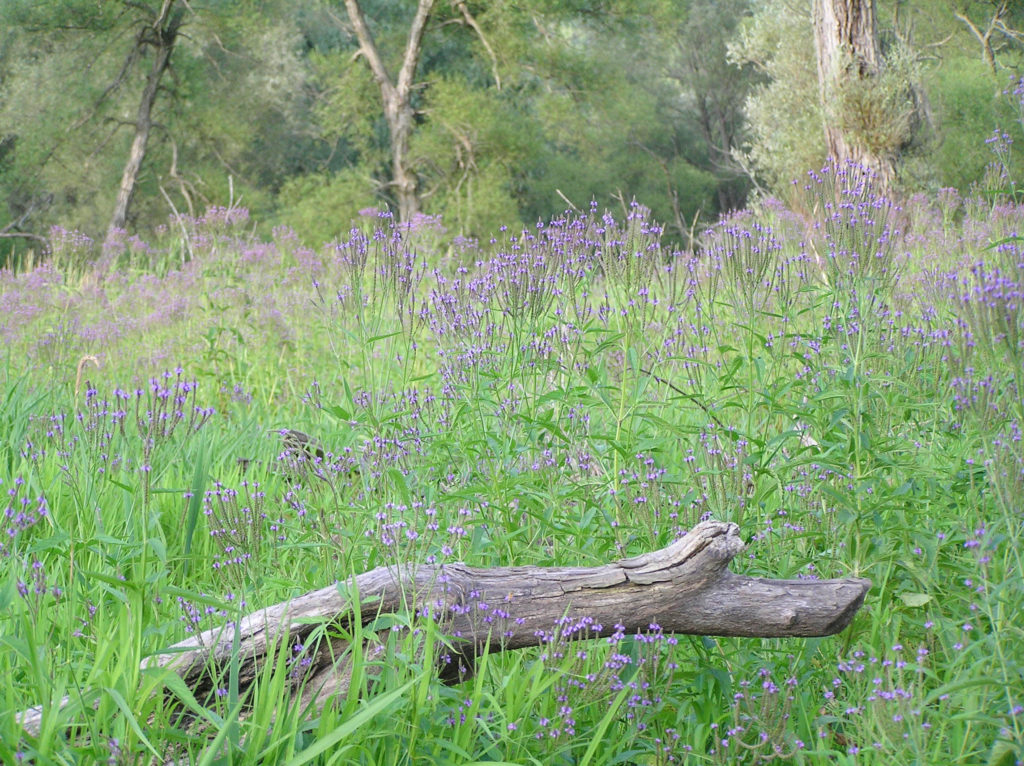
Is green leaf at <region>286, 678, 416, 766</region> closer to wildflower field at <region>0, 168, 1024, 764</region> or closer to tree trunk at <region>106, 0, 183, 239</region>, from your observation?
wildflower field at <region>0, 168, 1024, 764</region>

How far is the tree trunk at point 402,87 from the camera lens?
2027 cm

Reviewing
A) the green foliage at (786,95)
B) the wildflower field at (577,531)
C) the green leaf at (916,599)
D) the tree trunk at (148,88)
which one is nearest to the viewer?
the wildflower field at (577,531)

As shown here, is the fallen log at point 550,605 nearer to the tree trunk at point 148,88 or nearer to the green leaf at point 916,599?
the green leaf at point 916,599

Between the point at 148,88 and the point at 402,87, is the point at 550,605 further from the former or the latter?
the point at 148,88

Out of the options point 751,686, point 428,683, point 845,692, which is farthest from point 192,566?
point 845,692

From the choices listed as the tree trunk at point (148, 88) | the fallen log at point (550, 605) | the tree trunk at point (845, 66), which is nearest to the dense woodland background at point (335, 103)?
the tree trunk at point (148, 88)

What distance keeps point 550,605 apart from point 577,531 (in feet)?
1.61

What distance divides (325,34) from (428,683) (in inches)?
1192

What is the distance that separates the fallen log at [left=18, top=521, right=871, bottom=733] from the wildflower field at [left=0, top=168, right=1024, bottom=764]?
6 centimetres

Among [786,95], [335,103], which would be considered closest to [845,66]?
[786,95]

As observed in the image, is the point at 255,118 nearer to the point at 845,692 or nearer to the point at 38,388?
the point at 38,388

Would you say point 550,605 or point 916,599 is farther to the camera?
point 916,599

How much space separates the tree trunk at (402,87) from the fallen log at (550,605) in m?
18.1

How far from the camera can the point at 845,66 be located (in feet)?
34.7
